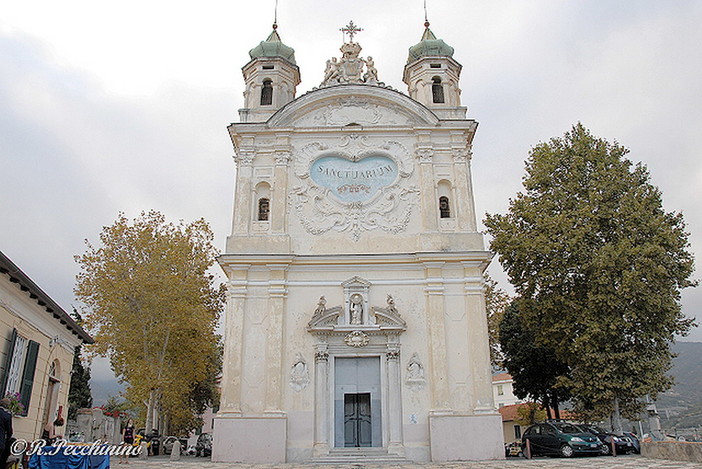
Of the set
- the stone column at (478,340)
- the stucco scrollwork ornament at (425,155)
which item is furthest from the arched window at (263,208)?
the stone column at (478,340)

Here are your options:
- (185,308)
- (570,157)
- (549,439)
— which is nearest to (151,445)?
(185,308)

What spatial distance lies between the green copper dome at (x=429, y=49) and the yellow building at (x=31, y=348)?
17812 mm

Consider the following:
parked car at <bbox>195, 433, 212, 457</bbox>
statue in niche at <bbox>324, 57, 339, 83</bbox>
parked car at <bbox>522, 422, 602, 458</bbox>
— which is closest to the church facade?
statue in niche at <bbox>324, 57, 339, 83</bbox>

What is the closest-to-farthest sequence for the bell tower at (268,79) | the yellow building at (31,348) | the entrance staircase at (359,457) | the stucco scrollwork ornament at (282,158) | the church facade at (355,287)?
the yellow building at (31,348)
the entrance staircase at (359,457)
the church facade at (355,287)
the stucco scrollwork ornament at (282,158)
the bell tower at (268,79)

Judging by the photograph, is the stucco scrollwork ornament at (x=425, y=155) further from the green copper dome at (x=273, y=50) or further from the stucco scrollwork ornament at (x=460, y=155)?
the green copper dome at (x=273, y=50)

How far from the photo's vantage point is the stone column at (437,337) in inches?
719

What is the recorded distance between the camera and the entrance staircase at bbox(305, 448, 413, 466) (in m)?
17.0

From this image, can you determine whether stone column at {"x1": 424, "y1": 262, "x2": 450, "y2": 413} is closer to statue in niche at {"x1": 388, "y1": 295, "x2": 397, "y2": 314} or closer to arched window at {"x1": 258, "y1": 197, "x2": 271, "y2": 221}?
statue in niche at {"x1": 388, "y1": 295, "x2": 397, "y2": 314}

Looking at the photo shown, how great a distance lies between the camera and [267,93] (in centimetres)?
2448

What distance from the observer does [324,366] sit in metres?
18.7

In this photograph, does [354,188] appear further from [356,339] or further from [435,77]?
[435,77]

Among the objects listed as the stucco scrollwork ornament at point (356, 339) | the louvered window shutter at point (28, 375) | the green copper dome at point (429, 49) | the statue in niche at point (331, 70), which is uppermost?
the green copper dome at point (429, 49)

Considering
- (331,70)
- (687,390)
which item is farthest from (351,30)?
(687,390)

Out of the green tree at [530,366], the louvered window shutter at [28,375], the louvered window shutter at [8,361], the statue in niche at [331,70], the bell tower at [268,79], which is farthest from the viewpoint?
the green tree at [530,366]
